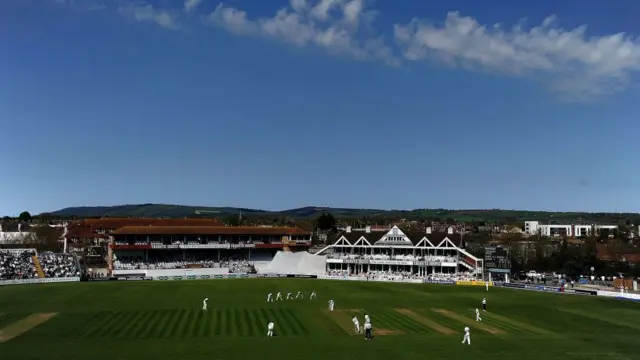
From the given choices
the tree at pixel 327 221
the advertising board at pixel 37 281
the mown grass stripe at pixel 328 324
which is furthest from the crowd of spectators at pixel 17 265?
the tree at pixel 327 221

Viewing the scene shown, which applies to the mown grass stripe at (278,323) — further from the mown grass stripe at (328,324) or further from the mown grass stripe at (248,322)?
the mown grass stripe at (328,324)

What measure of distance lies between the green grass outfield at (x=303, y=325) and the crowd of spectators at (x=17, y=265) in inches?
396

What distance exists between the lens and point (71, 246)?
113 metres

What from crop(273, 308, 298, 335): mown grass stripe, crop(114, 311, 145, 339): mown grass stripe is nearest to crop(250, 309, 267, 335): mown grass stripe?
crop(273, 308, 298, 335): mown grass stripe

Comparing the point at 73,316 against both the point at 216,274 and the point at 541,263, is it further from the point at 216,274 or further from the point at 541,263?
the point at 541,263

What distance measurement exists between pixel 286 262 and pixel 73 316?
51.4 meters

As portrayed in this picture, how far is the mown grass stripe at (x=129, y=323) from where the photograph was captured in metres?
32.6

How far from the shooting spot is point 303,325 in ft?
120

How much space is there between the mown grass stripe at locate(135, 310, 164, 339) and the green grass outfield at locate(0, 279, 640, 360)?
0.07 meters

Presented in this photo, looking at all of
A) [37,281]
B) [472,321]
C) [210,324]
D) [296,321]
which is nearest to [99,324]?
[210,324]

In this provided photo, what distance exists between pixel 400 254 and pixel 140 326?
184ft

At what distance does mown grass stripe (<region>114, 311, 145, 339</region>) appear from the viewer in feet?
107

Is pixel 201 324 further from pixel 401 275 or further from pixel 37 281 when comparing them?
pixel 401 275

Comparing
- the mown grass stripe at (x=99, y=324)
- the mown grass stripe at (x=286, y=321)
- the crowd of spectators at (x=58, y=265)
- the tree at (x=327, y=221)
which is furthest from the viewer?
the tree at (x=327, y=221)
